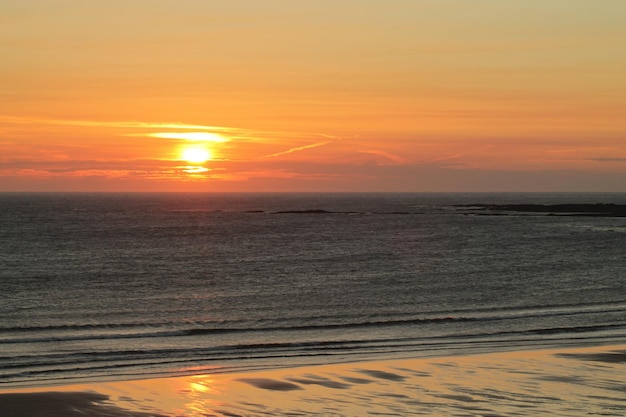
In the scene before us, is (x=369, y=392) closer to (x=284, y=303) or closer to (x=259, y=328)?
(x=259, y=328)

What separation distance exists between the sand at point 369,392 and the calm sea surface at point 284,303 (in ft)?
7.19

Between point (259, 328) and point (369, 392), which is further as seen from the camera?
point (259, 328)

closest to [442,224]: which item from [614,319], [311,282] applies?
[311,282]

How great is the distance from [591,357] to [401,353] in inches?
235

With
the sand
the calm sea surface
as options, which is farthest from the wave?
the sand

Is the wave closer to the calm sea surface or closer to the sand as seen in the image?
the calm sea surface

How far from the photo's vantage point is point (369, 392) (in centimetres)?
1919

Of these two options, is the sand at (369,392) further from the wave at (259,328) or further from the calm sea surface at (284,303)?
the wave at (259,328)

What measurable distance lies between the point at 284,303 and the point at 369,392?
2095 cm

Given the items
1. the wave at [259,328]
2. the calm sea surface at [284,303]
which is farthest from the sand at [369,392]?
the wave at [259,328]

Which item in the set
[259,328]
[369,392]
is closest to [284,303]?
[259,328]

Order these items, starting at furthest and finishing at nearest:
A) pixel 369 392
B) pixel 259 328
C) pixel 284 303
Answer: pixel 284 303, pixel 259 328, pixel 369 392

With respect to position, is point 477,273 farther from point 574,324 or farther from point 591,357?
point 591,357

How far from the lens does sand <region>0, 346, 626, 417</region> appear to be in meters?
17.2
